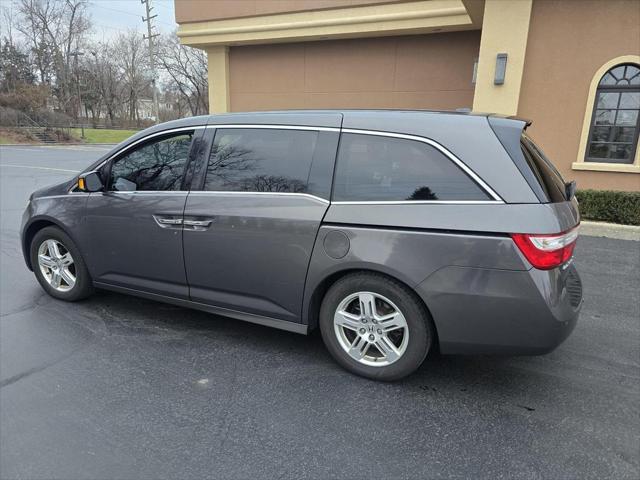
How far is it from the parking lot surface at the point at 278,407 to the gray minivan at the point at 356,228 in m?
0.31

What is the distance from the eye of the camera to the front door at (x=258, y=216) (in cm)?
296

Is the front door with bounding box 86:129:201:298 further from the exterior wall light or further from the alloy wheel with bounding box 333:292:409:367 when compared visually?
the exterior wall light

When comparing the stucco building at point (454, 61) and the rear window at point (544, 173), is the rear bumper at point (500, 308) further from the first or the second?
the stucco building at point (454, 61)

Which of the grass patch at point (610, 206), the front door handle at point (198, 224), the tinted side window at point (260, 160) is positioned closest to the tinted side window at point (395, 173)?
the tinted side window at point (260, 160)

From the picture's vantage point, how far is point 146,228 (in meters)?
3.51

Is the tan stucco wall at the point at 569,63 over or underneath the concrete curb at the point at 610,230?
over

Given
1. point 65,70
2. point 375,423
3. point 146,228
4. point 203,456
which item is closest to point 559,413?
point 375,423

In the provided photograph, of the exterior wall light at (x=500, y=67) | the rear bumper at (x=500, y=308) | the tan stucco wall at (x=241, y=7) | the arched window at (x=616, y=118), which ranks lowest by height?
the rear bumper at (x=500, y=308)

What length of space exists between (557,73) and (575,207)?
25.6 ft

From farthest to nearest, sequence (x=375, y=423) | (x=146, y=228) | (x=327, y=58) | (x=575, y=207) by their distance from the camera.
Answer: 1. (x=327, y=58)
2. (x=146, y=228)
3. (x=575, y=207)
4. (x=375, y=423)

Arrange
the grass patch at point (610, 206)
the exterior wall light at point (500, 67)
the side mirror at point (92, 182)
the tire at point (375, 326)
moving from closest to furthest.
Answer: the tire at point (375, 326), the side mirror at point (92, 182), the grass patch at point (610, 206), the exterior wall light at point (500, 67)

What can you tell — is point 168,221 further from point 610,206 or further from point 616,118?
point 616,118

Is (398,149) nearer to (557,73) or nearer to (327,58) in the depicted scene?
(557,73)

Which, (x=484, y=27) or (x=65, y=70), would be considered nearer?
(x=484, y=27)
